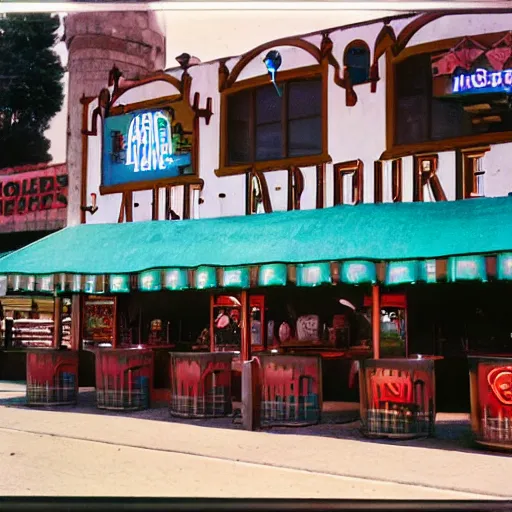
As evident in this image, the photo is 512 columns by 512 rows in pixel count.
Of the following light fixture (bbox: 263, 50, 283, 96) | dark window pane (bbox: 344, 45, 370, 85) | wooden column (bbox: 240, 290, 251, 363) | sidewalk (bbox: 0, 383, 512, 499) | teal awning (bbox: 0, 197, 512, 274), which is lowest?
sidewalk (bbox: 0, 383, 512, 499)

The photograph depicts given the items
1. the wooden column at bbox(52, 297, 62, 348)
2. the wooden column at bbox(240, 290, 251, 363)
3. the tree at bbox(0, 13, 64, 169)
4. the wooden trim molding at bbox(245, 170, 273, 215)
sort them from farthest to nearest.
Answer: the wooden column at bbox(52, 297, 62, 348) → the wooden trim molding at bbox(245, 170, 273, 215) → the wooden column at bbox(240, 290, 251, 363) → the tree at bbox(0, 13, 64, 169)

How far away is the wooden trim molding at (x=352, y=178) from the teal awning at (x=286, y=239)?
1.37ft

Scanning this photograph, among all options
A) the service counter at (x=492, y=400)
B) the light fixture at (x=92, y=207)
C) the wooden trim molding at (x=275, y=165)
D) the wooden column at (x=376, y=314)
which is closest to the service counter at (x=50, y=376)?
the light fixture at (x=92, y=207)

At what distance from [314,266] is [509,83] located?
342 centimetres

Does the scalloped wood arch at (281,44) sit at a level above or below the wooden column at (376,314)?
above

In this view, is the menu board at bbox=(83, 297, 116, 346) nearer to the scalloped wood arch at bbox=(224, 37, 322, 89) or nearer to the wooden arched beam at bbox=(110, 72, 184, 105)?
the wooden arched beam at bbox=(110, 72, 184, 105)

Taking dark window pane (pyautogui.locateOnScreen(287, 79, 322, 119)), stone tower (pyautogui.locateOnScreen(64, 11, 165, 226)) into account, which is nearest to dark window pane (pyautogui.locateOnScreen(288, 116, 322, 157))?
dark window pane (pyautogui.locateOnScreen(287, 79, 322, 119))

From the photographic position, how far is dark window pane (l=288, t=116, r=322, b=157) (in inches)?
530

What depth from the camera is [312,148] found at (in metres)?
13.5

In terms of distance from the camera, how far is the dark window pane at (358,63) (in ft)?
42.4

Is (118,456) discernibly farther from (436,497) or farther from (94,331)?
(94,331)

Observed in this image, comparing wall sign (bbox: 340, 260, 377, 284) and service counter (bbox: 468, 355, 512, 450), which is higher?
wall sign (bbox: 340, 260, 377, 284)

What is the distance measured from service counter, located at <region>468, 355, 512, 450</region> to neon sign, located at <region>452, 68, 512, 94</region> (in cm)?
380

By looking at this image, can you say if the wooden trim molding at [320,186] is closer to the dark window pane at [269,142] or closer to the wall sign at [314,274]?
the dark window pane at [269,142]
